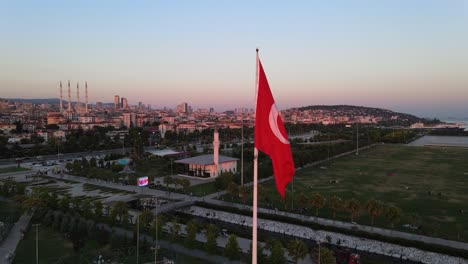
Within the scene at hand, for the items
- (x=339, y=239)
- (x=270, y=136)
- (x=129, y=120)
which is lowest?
(x=339, y=239)

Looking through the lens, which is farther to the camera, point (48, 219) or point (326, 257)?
Result: point (48, 219)

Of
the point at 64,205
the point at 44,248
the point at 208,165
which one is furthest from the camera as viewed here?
the point at 208,165

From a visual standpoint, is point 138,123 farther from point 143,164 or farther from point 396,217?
point 396,217

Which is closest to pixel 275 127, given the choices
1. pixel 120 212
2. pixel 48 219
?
pixel 120 212

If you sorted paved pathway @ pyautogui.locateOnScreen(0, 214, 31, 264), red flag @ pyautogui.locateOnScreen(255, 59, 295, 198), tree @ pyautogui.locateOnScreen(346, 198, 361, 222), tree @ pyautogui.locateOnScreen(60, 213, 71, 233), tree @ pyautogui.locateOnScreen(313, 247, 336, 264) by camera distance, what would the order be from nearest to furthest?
red flag @ pyautogui.locateOnScreen(255, 59, 295, 198)
tree @ pyautogui.locateOnScreen(313, 247, 336, 264)
paved pathway @ pyautogui.locateOnScreen(0, 214, 31, 264)
tree @ pyautogui.locateOnScreen(60, 213, 71, 233)
tree @ pyautogui.locateOnScreen(346, 198, 361, 222)

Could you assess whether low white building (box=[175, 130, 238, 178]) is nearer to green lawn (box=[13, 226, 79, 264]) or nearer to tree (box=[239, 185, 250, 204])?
tree (box=[239, 185, 250, 204])

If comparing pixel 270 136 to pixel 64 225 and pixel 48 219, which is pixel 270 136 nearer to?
pixel 64 225

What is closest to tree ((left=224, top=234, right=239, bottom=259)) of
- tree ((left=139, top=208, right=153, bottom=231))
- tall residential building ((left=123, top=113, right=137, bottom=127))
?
tree ((left=139, top=208, right=153, bottom=231))
